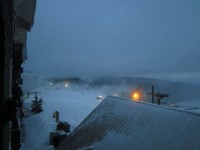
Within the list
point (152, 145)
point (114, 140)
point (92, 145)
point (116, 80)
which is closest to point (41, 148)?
point (92, 145)

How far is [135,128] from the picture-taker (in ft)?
40.7

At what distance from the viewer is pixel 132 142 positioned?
11.6 meters

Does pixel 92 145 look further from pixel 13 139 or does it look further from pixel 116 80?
pixel 116 80

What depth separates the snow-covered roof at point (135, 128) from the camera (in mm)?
9953

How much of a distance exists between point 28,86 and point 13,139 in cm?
2213

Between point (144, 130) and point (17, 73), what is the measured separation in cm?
655

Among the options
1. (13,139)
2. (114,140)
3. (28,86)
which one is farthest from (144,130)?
(28,86)

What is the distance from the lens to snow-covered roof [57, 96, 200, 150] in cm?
995

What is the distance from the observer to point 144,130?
38.5 feet

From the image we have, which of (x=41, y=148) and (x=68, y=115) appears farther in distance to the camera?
(x=68, y=115)

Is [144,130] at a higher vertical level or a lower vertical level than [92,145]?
higher

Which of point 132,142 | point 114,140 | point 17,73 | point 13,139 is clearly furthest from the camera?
point 114,140

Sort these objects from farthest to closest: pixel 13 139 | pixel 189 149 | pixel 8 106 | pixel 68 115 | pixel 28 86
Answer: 1. pixel 68 115
2. pixel 28 86
3. pixel 189 149
4. pixel 13 139
5. pixel 8 106

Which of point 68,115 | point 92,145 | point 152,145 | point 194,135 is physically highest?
point 194,135
